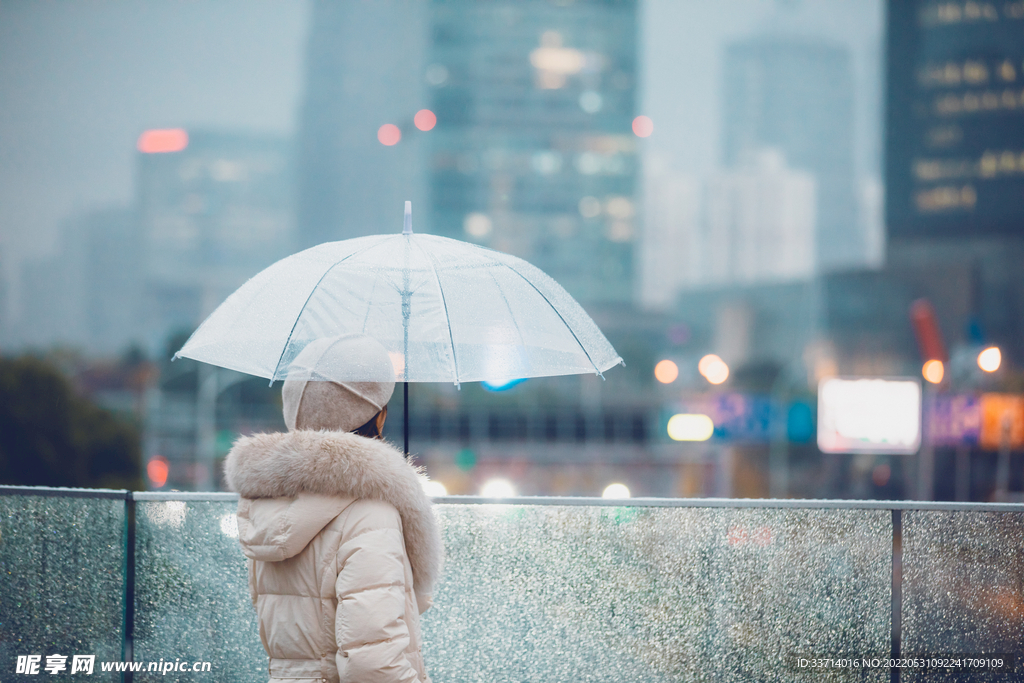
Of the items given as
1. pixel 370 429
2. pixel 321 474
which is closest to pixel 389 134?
pixel 370 429

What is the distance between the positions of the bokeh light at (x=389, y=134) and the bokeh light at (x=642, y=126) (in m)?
25.1

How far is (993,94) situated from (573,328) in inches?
3478

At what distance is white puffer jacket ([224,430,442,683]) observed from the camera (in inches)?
93.0

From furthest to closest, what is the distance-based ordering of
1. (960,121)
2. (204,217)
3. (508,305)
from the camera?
1. (204,217)
2. (960,121)
3. (508,305)

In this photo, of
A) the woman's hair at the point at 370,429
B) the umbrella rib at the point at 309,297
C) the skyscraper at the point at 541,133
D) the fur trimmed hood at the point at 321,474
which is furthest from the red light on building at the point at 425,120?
the fur trimmed hood at the point at 321,474

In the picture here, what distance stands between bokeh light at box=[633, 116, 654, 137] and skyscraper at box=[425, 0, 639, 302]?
93cm

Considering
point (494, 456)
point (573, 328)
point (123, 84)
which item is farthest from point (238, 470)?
point (123, 84)

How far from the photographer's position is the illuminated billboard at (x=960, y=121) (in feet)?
251

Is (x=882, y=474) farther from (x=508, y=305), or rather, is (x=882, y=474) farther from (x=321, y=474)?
(x=321, y=474)

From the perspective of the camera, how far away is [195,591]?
411cm

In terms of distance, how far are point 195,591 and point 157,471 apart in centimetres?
6129

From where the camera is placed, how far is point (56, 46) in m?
122

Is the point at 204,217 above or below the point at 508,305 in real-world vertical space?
Result: above

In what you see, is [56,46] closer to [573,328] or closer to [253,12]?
[253,12]
